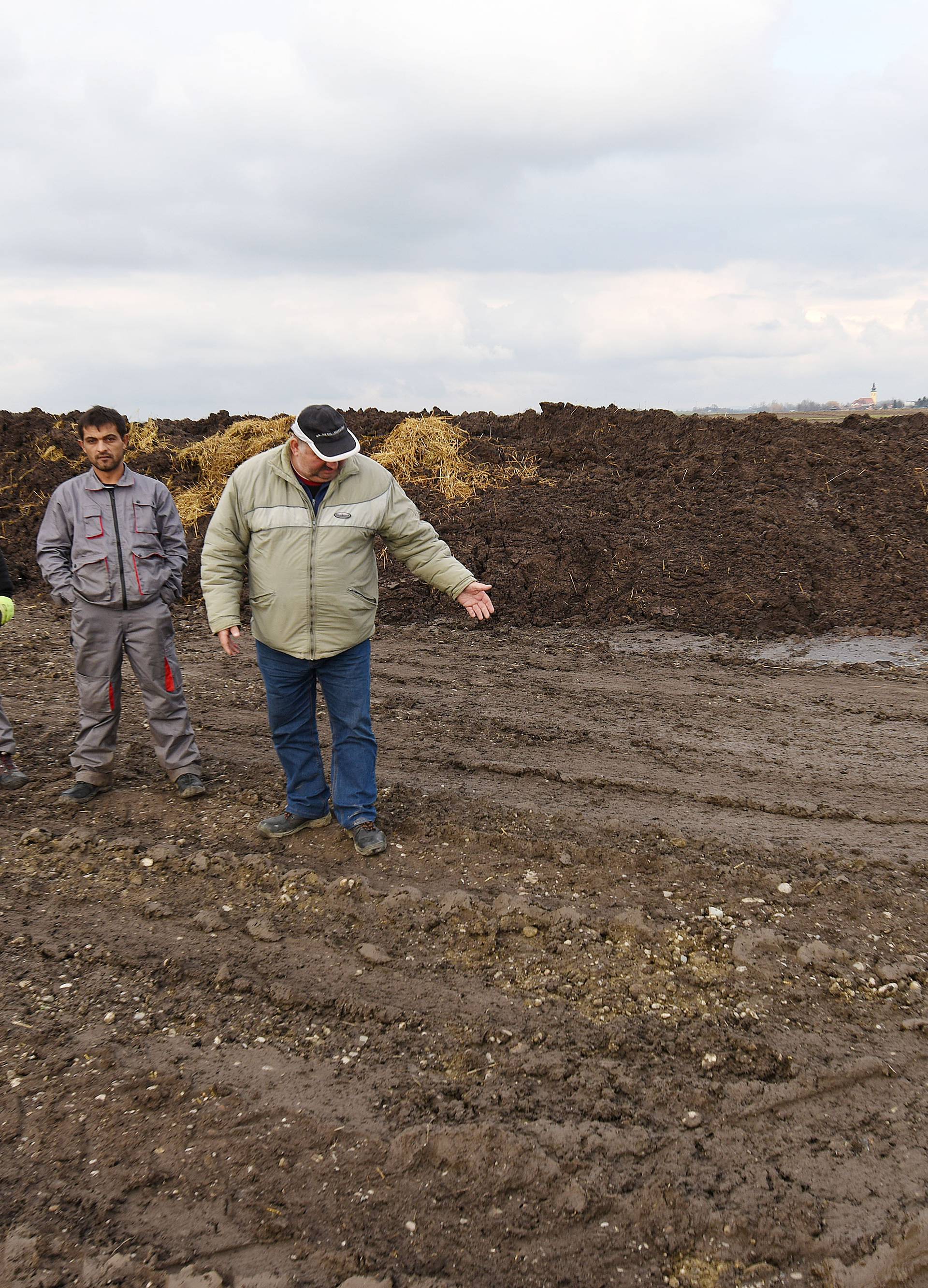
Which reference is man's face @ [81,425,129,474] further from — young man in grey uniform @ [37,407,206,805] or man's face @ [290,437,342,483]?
man's face @ [290,437,342,483]

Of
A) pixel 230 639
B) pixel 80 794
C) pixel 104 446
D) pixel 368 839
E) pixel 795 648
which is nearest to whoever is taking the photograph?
pixel 230 639

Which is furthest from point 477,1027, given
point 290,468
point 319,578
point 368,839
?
point 290,468

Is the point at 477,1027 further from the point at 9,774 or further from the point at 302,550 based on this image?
the point at 9,774

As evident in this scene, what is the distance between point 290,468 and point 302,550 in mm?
399

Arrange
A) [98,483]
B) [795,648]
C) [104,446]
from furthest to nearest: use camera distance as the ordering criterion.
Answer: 1. [795,648]
2. [98,483]
3. [104,446]

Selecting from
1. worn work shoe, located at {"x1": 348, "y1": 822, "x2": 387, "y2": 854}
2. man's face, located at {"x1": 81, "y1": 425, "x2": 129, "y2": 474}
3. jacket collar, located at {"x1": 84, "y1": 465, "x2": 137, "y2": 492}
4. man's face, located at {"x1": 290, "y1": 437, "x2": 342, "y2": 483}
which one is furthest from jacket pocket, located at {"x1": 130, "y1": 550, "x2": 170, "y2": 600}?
worn work shoe, located at {"x1": 348, "y1": 822, "x2": 387, "y2": 854}

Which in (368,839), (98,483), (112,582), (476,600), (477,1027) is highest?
(98,483)

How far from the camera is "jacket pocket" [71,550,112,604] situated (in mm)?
5172

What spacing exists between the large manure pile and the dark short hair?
5.76 meters

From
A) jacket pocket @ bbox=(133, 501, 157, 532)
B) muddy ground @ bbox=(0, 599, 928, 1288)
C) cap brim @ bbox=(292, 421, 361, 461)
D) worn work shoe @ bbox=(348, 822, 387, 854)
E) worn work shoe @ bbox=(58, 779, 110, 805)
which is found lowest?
muddy ground @ bbox=(0, 599, 928, 1288)

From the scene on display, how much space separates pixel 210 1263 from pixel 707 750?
15.7ft

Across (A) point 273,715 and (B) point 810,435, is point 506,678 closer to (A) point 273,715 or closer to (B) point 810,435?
(A) point 273,715

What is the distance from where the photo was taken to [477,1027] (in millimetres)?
3537

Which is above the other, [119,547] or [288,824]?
[119,547]
